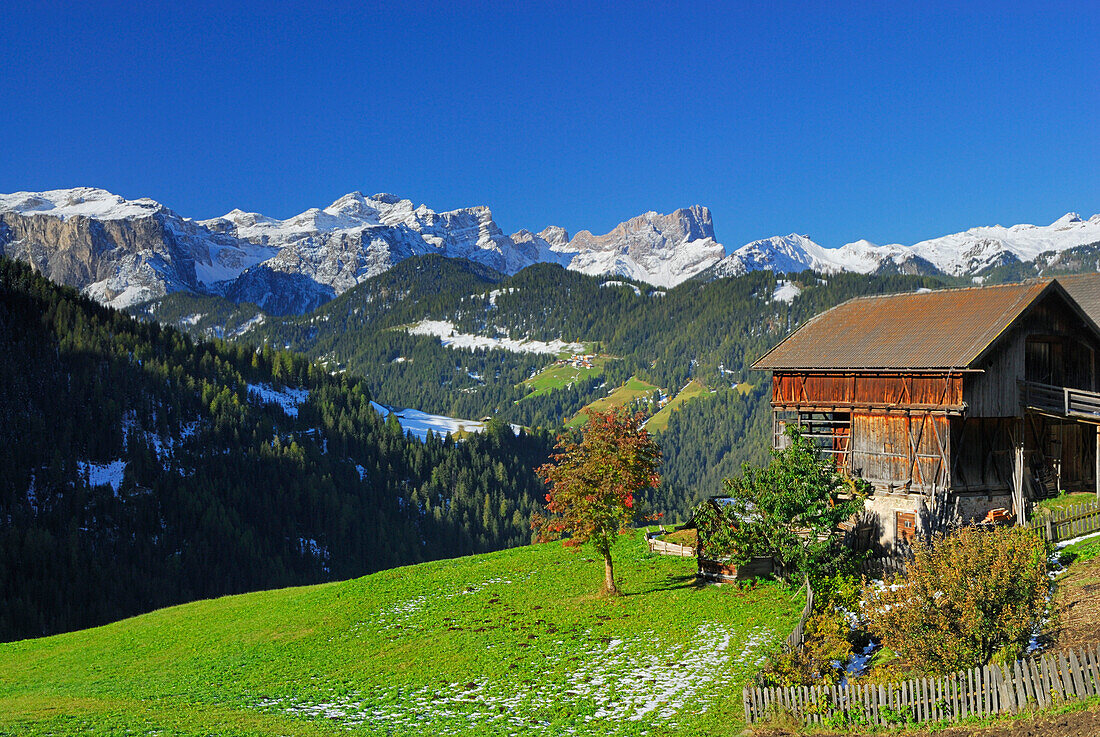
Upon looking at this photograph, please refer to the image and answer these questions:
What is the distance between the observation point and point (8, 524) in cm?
18288

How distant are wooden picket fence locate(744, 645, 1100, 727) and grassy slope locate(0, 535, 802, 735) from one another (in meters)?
2.19

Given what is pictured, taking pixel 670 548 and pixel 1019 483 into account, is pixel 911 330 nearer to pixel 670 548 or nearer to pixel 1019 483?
pixel 1019 483

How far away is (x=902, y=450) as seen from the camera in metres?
46.8

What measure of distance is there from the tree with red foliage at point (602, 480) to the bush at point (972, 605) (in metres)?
19.5

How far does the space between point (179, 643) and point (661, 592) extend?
27038mm

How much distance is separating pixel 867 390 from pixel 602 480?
17.8 metres

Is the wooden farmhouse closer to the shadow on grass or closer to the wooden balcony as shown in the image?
the wooden balcony

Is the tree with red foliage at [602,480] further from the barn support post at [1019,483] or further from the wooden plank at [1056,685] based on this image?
the wooden plank at [1056,685]

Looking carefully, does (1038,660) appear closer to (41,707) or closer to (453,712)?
(453,712)

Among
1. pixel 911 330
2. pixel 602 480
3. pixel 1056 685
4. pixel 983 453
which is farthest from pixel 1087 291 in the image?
pixel 1056 685

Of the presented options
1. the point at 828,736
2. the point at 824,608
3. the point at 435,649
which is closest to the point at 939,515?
the point at 824,608

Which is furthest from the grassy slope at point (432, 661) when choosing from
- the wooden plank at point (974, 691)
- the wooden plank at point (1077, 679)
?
the wooden plank at point (1077, 679)

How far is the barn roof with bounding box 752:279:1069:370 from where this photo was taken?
1766 inches

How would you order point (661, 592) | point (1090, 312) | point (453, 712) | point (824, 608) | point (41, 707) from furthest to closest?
point (1090, 312), point (661, 592), point (824, 608), point (41, 707), point (453, 712)
